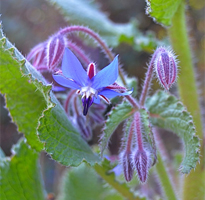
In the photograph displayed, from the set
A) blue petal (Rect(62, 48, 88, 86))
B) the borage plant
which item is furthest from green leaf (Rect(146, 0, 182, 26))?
blue petal (Rect(62, 48, 88, 86))

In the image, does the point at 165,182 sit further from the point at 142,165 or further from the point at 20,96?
the point at 20,96

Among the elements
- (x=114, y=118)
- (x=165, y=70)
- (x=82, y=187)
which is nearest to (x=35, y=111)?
(x=114, y=118)

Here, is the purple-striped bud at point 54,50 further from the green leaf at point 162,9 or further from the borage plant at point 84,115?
the green leaf at point 162,9

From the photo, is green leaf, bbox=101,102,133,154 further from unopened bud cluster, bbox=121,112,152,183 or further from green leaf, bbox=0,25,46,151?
green leaf, bbox=0,25,46,151

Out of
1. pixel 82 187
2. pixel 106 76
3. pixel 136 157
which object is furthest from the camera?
pixel 82 187

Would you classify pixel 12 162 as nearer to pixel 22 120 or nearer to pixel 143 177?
pixel 22 120

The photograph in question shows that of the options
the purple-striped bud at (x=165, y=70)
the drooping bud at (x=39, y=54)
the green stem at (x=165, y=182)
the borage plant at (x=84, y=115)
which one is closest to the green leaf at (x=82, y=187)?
the borage plant at (x=84, y=115)
